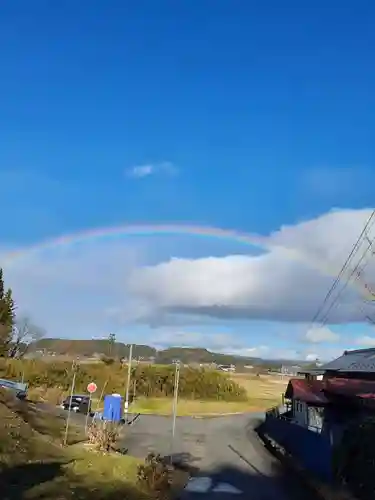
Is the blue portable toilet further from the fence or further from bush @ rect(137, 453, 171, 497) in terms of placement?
bush @ rect(137, 453, 171, 497)

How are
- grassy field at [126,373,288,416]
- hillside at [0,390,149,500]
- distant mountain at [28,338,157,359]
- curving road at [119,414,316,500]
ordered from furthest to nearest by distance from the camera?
distant mountain at [28,338,157,359]
grassy field at [126,373,288,416]
curving road at [119,414,316,500]
hillside at [0,390,149,500]

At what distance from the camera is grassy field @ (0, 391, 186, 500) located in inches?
545

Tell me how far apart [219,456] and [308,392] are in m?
6.95

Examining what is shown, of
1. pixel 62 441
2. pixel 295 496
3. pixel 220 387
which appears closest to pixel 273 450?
pixel 62 441

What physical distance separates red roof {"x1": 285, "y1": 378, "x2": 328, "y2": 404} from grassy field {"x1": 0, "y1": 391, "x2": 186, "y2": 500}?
10840 millimetres

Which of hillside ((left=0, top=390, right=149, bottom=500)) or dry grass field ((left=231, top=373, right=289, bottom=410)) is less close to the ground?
dry grass field ((left=231, top=373, right=289, bottom=410))

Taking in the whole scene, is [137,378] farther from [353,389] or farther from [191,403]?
[353,389]

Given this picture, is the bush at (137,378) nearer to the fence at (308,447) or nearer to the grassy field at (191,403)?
the grassy field at (191,403)

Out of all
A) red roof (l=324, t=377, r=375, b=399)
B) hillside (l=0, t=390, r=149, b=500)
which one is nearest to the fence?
red roof (l=324, t=377, r=375, b=399)

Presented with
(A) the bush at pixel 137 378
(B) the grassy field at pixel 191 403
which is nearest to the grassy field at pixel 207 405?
(B) the grassy field at pixel 191 403

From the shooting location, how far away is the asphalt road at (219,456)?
16672 mm

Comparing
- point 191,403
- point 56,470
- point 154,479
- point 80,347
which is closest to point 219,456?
point 56,470

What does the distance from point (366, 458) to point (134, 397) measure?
52304 mm

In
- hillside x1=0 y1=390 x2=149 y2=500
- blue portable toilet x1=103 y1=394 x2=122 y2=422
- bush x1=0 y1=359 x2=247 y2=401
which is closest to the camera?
hillside x1=0 y1=390 x2=149 y2=500
